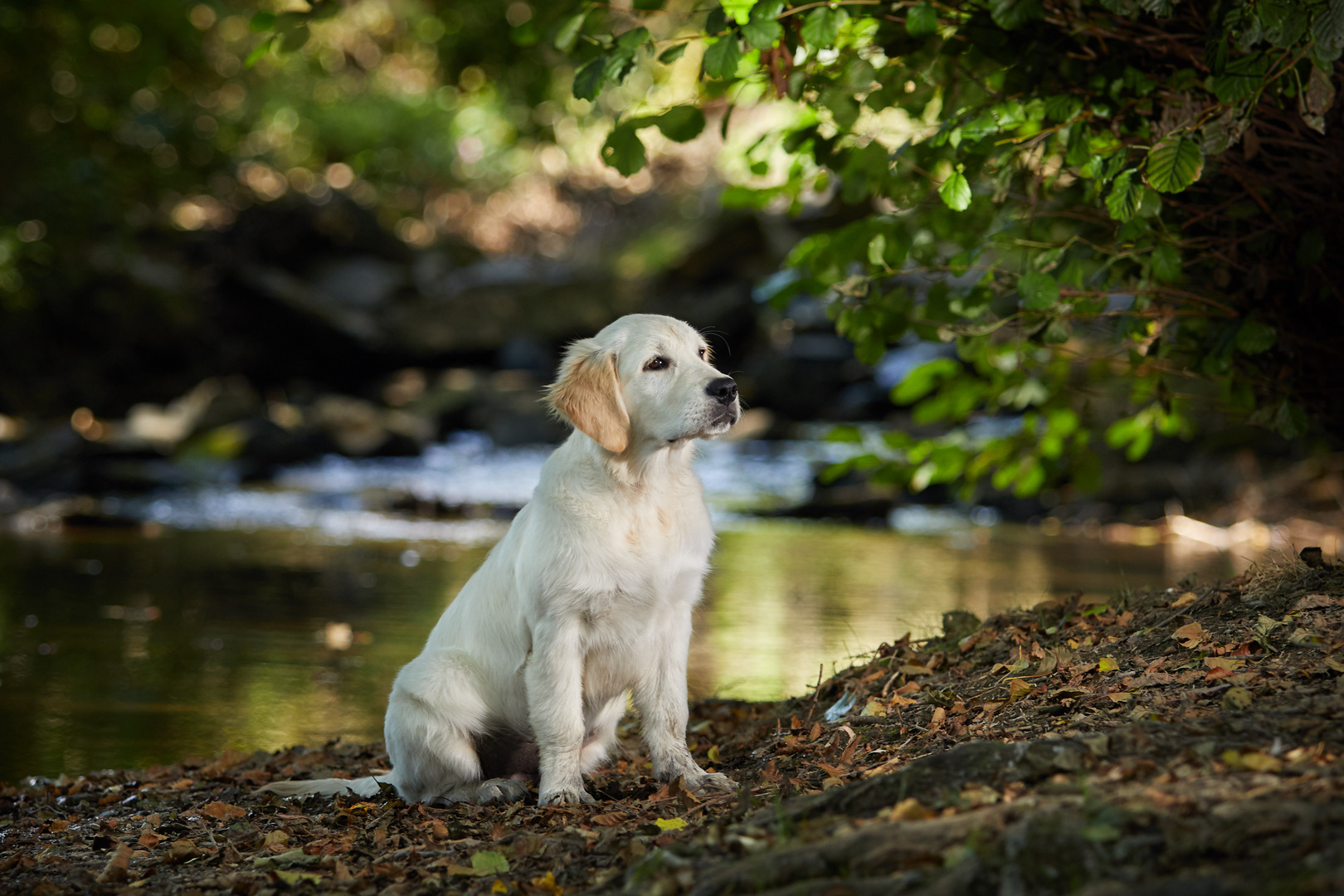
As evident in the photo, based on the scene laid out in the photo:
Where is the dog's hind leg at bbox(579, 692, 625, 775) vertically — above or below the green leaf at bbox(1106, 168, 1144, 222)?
below

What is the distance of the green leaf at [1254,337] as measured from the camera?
4.42 meters

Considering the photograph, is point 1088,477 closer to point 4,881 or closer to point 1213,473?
point 4,881

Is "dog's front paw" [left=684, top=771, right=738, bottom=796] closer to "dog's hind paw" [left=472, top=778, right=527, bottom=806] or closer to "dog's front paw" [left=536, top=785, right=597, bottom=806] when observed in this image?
"dog's front paw" [left=536, top=785, right=597, bottom=806]

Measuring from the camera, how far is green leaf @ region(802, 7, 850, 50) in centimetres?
396

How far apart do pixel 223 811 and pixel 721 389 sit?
2187 mm

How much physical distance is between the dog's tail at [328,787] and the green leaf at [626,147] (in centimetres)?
238

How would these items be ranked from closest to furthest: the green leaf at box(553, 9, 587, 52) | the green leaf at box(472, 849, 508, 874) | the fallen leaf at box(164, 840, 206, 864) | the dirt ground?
the dirt ground, the green leaf at box(472, 849, 508, 874), the fallen leaf at box(164, 840, 206, 864), the green leaf at box(553, 9, 587, 52)

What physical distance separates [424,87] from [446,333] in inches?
610

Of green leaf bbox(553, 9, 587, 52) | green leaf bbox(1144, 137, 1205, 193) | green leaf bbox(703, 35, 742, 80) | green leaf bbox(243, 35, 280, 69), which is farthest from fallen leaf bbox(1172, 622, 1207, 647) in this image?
green leaf bbox(243, 35, 280, 69)

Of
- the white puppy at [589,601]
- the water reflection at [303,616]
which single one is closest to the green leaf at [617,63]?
the white puppy at [589,601]

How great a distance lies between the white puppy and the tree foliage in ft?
3.36

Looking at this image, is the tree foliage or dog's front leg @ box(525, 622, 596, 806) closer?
dog's front leg @ box(525, 622, 596, 806)

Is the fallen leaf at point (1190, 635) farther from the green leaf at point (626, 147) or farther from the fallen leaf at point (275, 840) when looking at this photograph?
the fallen leaf at point (275, 840)

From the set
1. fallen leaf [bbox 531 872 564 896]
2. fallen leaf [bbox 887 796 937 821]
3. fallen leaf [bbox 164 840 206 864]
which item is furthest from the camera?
fallen leaf [bbox 164 840 206 864]
